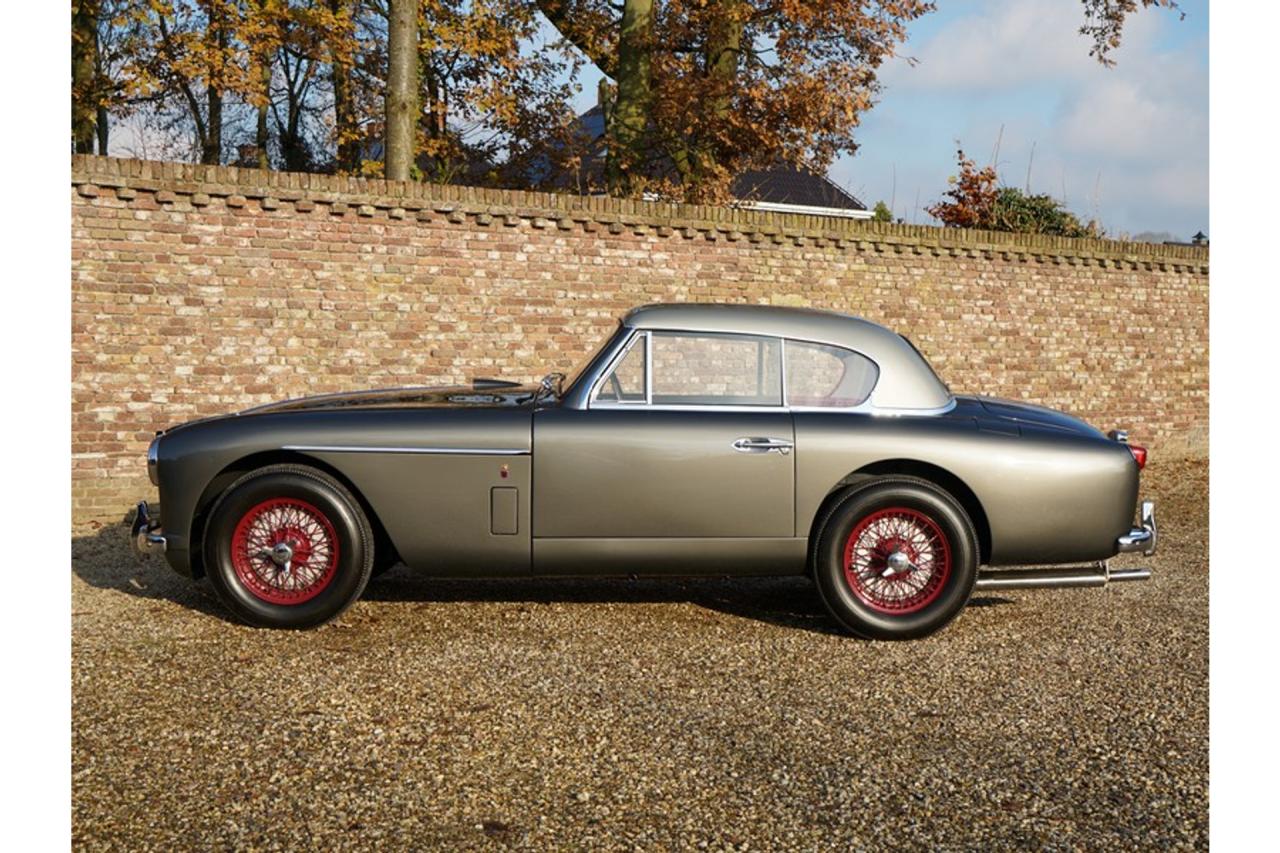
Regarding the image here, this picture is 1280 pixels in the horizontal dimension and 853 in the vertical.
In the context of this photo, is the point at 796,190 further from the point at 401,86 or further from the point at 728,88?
the point at 401,86

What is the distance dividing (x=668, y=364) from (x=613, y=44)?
42.0 ft

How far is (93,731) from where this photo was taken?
3.92 meters

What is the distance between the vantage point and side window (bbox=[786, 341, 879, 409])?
5.53m

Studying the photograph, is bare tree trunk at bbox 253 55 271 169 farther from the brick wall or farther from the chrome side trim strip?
the chrome side trim strip

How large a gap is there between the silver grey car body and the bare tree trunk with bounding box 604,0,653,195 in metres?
9.77

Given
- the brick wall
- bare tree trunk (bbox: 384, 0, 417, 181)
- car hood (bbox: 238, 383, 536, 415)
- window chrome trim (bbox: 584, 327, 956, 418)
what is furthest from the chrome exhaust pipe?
bare tree trunk (bbox: 384, 0, 417, 181)

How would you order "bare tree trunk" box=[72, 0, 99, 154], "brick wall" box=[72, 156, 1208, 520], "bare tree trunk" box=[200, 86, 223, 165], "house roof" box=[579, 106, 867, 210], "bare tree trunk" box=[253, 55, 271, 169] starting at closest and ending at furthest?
"brick wall" box=[72, 156, 1208, 520] → "bare tree trunk" box=[253, 55, 271, 169] → "bare tree trunk" box=[72, 0, 99, 154] → "bare tree trunk" box=[200, 86, 223, 165] → "house roof" box=[579, 106, 867, 210]

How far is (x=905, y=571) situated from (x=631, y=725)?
Answer: 1822 millimetres

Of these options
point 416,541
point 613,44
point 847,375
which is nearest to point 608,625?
point 416,541

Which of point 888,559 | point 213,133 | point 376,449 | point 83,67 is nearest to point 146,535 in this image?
point 376,449

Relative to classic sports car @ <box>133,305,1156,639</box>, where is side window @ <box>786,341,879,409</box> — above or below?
above

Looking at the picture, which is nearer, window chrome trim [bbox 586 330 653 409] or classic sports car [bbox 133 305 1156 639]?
classic sports car [bbox 133 305 1156 639]

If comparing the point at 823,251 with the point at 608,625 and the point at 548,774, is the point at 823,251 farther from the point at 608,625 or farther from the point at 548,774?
the point at 548,774

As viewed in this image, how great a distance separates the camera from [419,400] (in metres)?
5.80
